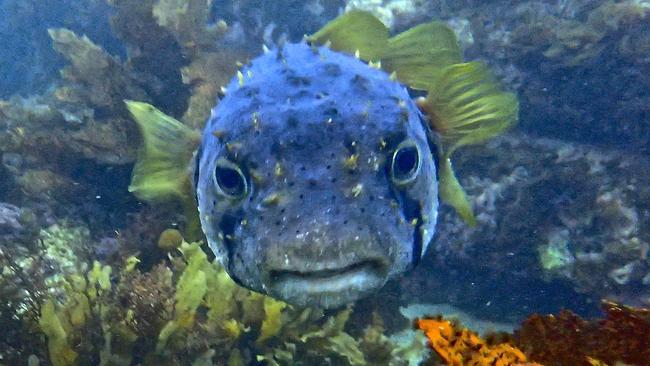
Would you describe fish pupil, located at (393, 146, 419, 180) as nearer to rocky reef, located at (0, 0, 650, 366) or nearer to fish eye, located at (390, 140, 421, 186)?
fish eye, located at (390, 140, 421, 186)

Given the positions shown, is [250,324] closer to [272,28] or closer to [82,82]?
[82,82]

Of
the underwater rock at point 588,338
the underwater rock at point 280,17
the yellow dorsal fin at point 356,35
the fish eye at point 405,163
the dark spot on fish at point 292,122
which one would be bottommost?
the underwater rock at point 588,338

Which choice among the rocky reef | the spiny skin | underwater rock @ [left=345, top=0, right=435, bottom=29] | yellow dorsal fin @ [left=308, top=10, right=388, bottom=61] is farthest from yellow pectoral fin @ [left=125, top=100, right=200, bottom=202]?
underwater rock @ [left=345, top=0, right=435, bottom=29]

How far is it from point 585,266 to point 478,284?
1250 millimetres

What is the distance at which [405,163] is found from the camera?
2.55 meters

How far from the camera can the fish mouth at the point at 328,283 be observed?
6.75ft

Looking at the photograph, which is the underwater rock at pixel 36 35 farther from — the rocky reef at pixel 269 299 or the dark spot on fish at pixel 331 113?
the dark spot on fish at pixel 331 113

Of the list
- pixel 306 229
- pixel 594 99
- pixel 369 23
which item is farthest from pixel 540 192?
pixel 306 229

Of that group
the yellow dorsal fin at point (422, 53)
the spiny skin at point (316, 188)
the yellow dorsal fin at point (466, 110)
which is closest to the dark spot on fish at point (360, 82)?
the spiny skin at point (316, 188)

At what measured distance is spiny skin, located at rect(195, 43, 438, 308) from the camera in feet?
6.81

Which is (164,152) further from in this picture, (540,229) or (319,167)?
(540,229)

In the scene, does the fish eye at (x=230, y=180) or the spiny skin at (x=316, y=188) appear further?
the fish eye at (x=230, y=180)

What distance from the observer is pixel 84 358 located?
136 inches

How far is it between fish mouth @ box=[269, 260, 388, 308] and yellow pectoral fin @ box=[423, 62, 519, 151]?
143 cm
